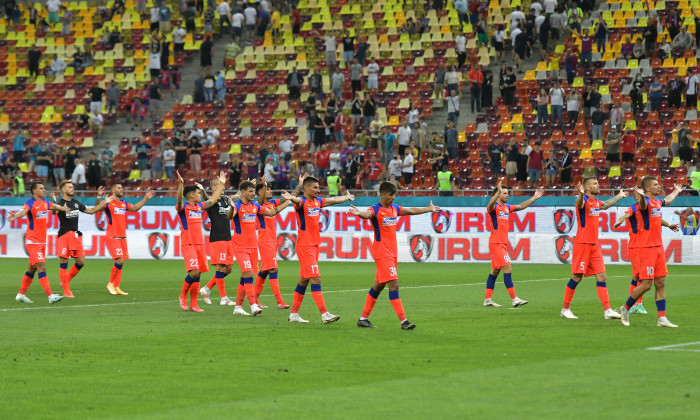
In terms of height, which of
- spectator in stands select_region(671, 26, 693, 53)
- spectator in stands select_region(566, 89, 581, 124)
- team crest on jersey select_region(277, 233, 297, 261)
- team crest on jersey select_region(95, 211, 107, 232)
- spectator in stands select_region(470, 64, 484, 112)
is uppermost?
spectator in stands select_region(671, 26, 693, 53)

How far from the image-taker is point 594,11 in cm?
4553

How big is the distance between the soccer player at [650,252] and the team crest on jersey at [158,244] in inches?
979

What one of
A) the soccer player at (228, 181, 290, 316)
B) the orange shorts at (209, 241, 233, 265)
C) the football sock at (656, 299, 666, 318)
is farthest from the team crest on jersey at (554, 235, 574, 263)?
the football sock at (656, 299, 666, 318)

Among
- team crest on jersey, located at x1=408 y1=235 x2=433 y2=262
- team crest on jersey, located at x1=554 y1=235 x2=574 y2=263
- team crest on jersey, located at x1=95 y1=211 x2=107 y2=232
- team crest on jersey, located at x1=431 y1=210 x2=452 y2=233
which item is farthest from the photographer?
team crest on jersey, located at x1=95 y1=211 x2=107 y2=232

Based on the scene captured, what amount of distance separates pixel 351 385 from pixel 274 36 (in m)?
41.2

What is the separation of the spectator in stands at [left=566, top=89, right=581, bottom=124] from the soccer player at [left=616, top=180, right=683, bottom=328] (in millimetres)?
23378

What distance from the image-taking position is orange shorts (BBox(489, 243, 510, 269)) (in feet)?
71.5

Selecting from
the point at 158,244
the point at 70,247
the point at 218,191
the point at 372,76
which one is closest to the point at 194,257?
the point at 218,191

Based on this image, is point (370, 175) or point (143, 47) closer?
point (370, 175)

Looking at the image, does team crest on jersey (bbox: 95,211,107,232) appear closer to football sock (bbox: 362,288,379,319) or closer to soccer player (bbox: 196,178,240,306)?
soccer player (bbox: 196,178,240,306)

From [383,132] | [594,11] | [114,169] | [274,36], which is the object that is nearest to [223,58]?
[274,36]

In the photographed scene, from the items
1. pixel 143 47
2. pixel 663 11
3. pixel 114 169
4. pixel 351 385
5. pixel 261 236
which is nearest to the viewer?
pixel 351 385

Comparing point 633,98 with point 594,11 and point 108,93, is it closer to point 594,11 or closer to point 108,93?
point 594,11

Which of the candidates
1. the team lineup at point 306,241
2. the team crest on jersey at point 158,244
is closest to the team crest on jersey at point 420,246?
the team crest on jersey at point 158,244
